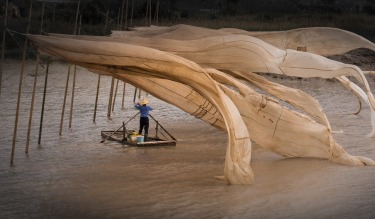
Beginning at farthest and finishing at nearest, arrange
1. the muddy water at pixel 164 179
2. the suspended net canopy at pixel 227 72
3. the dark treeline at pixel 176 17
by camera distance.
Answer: the dark treeline at pixel 176 17
the suspended net canopy at pixel 227 72
the muddy water at pixel 164 179

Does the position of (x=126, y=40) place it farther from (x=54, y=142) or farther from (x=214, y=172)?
(x=54, y=142)

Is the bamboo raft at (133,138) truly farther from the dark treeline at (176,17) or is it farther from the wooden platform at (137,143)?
the dark treeline at (176,17)

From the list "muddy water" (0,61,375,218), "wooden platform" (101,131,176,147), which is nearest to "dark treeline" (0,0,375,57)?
"muddy water" (0,61,375,218)

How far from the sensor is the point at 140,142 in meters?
12.4

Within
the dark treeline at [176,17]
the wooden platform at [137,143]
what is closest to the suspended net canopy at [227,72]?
the wooden platform at [137,143]

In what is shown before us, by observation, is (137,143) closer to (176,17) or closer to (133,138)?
(133,138)

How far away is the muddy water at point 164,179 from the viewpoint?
8781 millimetres

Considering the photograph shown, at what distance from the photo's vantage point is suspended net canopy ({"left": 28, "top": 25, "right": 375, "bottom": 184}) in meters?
9.78

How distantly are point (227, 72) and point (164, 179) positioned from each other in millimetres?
2847

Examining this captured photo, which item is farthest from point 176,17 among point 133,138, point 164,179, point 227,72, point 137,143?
point 164,179

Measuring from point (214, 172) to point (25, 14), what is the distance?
84.1ft

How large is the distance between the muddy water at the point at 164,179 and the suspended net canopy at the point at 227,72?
32 centimetres

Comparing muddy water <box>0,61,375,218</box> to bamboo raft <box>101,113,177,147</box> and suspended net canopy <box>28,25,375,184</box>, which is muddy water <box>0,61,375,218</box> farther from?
suspended net canopy <box>28,25,375,184</box>

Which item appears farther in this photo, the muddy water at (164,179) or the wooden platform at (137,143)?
the wooden platform at (137,143)
